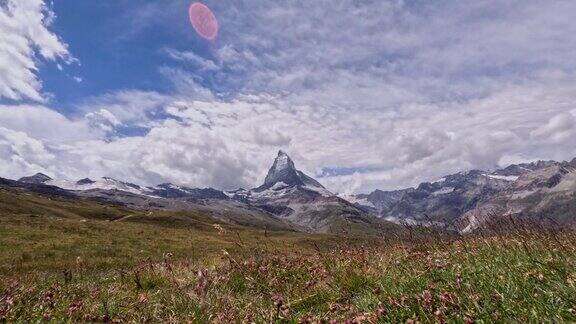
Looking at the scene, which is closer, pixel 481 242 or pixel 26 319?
pixel 26 319

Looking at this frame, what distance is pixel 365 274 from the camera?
9180 mm

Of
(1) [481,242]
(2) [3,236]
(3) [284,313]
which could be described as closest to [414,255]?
(1) [481,242]

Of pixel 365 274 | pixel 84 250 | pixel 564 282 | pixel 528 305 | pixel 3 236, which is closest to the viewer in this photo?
pixel 528 305

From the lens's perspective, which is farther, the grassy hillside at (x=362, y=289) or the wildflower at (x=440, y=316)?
the grassy hillside at (x=362, y=289)

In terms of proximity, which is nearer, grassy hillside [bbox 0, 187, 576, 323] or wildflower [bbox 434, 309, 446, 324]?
wildflower [bbox 434, 309, 446, 324]

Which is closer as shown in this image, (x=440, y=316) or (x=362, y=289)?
(x=440, y=316)

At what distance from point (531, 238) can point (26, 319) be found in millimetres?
8429

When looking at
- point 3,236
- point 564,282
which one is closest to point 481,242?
point 564,282

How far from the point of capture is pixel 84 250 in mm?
39625

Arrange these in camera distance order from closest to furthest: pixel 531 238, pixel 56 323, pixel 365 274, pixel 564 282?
pixel 564 282, pixel 56 323, pixel 531 238, pixel 365 274

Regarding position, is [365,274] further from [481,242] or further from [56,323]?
[56,323]

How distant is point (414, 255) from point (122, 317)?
5955 millimetres

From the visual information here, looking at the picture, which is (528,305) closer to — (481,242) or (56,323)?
(481,242)

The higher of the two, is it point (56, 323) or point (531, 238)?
point (531, 238)
